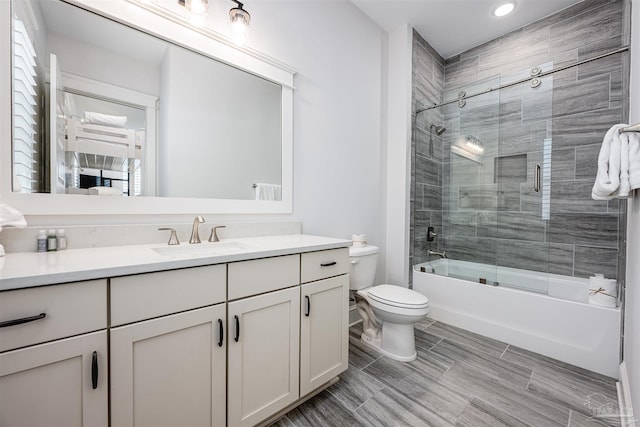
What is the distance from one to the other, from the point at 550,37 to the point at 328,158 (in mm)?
2481

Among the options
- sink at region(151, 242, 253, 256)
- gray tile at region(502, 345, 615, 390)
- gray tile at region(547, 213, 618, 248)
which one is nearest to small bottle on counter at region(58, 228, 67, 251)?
sink at region(151, 242, 253, 256)

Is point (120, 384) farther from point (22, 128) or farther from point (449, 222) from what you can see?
point (449, 222)

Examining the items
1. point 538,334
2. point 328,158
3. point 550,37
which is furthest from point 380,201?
point 550,37

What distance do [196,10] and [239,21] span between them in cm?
24

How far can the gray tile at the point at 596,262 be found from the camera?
2.11 meters

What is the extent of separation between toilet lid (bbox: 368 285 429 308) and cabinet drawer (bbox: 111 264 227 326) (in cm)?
117

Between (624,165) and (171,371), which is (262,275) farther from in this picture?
(624,165)

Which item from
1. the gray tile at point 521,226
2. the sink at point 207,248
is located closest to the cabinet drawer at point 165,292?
the sink at point 207,248

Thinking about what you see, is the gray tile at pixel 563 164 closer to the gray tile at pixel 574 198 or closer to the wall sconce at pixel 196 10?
the gray tile at pixel 574 198

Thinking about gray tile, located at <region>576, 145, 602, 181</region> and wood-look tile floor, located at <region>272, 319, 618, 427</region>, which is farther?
gray tile, located at <region>576, 145, 602, 181</region>

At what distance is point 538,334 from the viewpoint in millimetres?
1882

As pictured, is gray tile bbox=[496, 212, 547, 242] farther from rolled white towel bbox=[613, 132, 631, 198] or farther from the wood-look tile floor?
rolled white towel bbox=[613, 132, 631, 198]

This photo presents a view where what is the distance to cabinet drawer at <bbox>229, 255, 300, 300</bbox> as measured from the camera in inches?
41.1

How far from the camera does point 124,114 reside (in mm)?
1256
